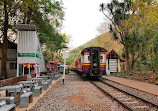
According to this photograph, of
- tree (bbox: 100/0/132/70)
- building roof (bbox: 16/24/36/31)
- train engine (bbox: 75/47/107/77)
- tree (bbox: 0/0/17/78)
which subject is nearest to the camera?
building roof (bbox: 16/24/36/31)

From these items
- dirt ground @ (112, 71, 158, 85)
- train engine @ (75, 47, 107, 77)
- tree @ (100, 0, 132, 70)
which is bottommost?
dirt ground @ (112, 71, 158, 85)

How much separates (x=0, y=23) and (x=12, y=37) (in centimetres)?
326

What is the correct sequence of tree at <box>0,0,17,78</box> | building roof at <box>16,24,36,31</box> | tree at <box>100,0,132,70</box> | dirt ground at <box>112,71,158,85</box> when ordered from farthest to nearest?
tree at <box>100,0,132,70</box> → tree at <box>0,0,17,78</box> → building roof at <box>16,24,36,31</box> → dirt ground at <box>112,71,158,85</box>

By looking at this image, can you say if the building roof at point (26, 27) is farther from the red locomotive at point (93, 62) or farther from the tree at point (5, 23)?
the red locomotive at point (93, 62)

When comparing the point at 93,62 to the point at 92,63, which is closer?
the point at 92,63

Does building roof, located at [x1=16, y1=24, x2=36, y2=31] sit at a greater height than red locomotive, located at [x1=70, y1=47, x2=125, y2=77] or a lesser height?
greater

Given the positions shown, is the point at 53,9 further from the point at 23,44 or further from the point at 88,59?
the point at 88,59

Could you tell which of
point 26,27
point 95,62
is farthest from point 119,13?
point 26,27

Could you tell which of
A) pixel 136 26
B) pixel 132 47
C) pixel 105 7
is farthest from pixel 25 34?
pixel 132 47

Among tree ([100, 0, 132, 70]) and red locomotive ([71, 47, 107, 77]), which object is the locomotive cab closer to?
red locomotive ([71, 47, 107, 77])

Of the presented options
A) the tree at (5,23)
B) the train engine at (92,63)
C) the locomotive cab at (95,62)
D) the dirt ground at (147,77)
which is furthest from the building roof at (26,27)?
A: the dirt ground at (147,77)

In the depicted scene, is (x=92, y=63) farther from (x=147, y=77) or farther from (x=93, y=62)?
(x=147, y=77)

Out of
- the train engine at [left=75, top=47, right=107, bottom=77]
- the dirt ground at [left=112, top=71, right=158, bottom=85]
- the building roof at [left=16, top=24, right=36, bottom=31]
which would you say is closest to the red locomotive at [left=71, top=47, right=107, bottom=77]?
the train engine at [left=75, top=47, right=107, bottom=77]

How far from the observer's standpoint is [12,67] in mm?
19031
